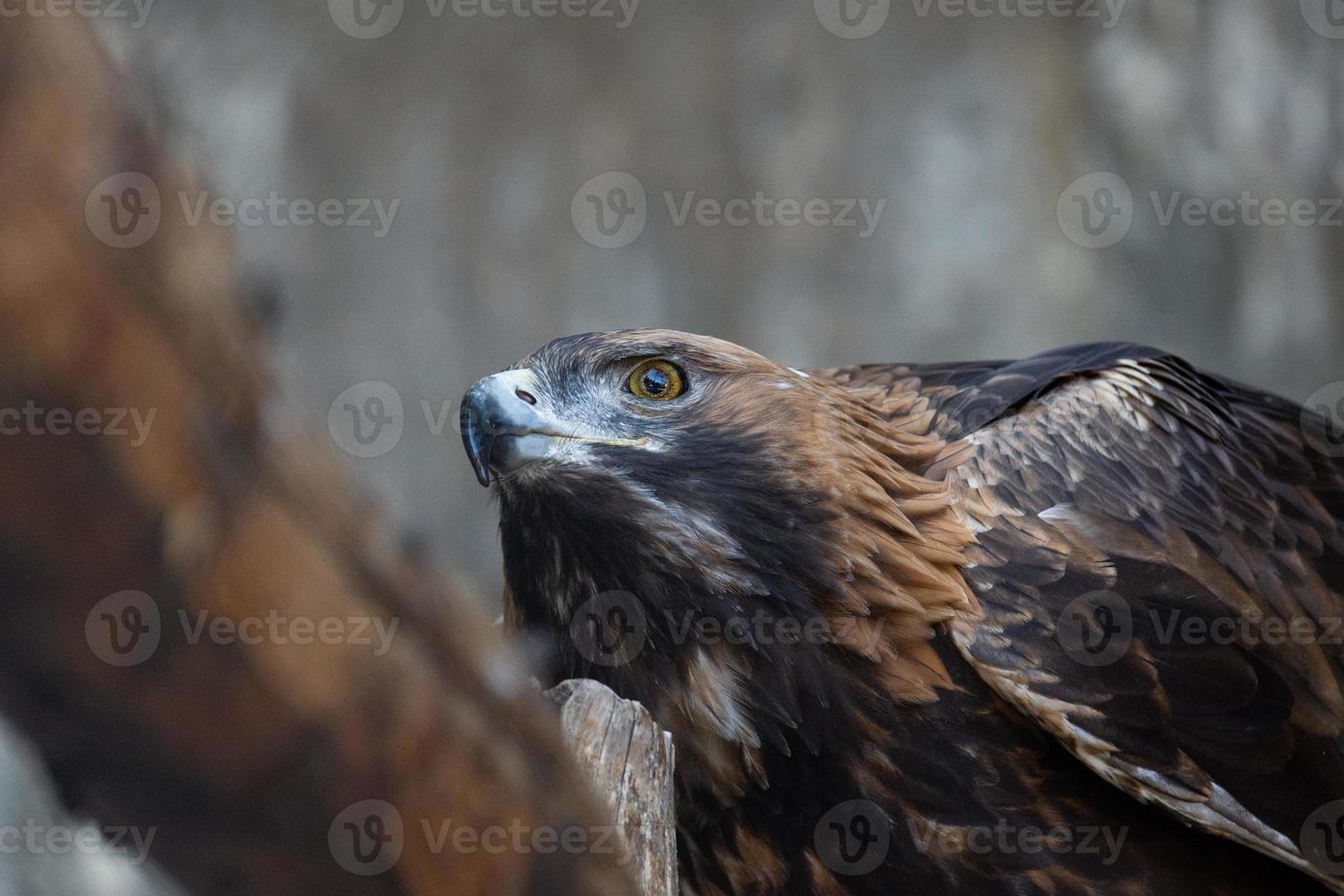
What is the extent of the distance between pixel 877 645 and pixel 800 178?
628 centimetres

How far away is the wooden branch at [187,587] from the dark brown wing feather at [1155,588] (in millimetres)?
2182

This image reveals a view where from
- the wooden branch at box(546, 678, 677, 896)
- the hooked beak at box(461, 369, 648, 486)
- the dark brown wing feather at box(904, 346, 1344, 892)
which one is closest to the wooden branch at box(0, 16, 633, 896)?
the wooden branch at box(546, 678, 677, 896)

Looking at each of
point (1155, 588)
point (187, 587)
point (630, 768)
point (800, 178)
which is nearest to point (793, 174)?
point (800, 178)

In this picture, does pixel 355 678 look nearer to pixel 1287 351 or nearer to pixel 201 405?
pixel 201 405

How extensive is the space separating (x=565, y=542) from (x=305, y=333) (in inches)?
223

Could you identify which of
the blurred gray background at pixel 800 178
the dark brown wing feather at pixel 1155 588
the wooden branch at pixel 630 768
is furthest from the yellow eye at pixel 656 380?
the blurred gray background at pixel 800 178

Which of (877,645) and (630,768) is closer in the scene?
(630,768)

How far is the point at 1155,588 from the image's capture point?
323 cm

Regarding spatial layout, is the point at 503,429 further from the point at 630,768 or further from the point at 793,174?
the point at 793,174

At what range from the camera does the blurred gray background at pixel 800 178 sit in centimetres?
822

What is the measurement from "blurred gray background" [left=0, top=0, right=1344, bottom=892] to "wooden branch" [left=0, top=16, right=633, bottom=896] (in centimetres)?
703

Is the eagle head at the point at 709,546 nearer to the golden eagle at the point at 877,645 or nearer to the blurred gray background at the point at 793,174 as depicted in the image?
the golden eagle at the point at 877,645

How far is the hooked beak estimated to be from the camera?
9.60 feet

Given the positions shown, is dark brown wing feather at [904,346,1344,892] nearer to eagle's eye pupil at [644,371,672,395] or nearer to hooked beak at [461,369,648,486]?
eagle's eye pupil at [644,371,672,395]
